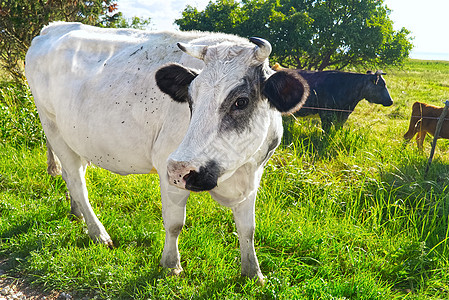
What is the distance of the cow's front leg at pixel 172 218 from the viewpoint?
8.70 ft

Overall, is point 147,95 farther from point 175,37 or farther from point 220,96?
point 220,96

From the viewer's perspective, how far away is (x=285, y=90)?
2.07 metres

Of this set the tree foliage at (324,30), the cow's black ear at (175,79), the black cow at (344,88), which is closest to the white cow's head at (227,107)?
the cow's black ear at (175,79)

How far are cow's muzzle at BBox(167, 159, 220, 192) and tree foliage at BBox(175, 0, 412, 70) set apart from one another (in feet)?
31.9

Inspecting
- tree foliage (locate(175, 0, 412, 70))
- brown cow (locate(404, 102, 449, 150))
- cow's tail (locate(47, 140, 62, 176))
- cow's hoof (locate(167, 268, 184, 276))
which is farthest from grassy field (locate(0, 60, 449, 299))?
tree foliage (locate(175, 0, 412, 70))

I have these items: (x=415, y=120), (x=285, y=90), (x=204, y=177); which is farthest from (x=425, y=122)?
(x=204, y=177)

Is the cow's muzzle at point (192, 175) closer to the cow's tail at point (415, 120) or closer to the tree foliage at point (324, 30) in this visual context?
the cow's tail at point (415, 120)

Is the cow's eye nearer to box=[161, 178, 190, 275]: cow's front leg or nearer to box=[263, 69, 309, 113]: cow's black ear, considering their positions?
box=[263, 69, 309, 113]: cow's black ear

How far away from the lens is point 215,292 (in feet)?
8.91

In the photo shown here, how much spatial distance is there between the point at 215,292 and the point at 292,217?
1329 mm

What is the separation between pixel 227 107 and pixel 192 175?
409mm

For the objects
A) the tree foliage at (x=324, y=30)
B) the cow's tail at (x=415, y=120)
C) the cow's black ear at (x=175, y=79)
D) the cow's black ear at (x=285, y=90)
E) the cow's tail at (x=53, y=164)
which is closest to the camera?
the cow's black ear at (x=285, y=90)

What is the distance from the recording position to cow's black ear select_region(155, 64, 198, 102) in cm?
222

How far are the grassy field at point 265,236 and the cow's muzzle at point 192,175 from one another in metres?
1.19
